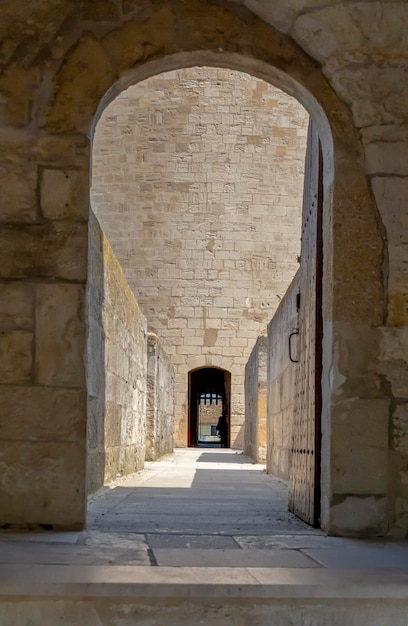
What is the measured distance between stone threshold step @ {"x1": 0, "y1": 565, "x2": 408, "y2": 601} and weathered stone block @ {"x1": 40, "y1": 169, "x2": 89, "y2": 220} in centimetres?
162

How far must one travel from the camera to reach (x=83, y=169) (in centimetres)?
359

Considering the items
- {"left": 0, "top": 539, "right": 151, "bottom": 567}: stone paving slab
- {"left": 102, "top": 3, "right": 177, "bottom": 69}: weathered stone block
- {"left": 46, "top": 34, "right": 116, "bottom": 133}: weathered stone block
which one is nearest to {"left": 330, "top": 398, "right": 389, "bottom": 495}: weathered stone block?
{"left": 0, "top": 539, "right": 151, "bottom": 567}: stone paving slab

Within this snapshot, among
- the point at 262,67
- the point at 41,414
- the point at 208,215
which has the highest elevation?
the point at 208,215

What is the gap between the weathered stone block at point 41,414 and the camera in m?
3.43

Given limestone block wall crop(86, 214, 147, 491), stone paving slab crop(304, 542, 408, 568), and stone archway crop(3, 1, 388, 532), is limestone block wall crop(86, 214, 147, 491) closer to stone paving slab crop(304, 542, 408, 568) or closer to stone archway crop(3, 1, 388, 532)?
stone archway crop(3, 1, 388, 532)

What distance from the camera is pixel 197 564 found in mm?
2701

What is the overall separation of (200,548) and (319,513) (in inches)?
35.1

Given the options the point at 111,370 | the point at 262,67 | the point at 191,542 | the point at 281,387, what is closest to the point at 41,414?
the point at 191,542

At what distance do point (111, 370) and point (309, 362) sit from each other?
7.27ft

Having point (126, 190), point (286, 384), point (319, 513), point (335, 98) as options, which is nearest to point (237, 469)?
point (286, 384)

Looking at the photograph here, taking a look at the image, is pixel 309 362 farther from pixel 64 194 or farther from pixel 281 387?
pixel 281 387

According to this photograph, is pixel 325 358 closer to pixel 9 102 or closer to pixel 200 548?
pixel 200 548

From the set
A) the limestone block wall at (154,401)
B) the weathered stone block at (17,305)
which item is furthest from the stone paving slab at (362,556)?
the limestone block wall at (154,401)

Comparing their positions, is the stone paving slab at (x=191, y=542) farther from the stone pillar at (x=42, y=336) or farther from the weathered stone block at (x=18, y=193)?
the weathered stone block at (x=18, y=193)
